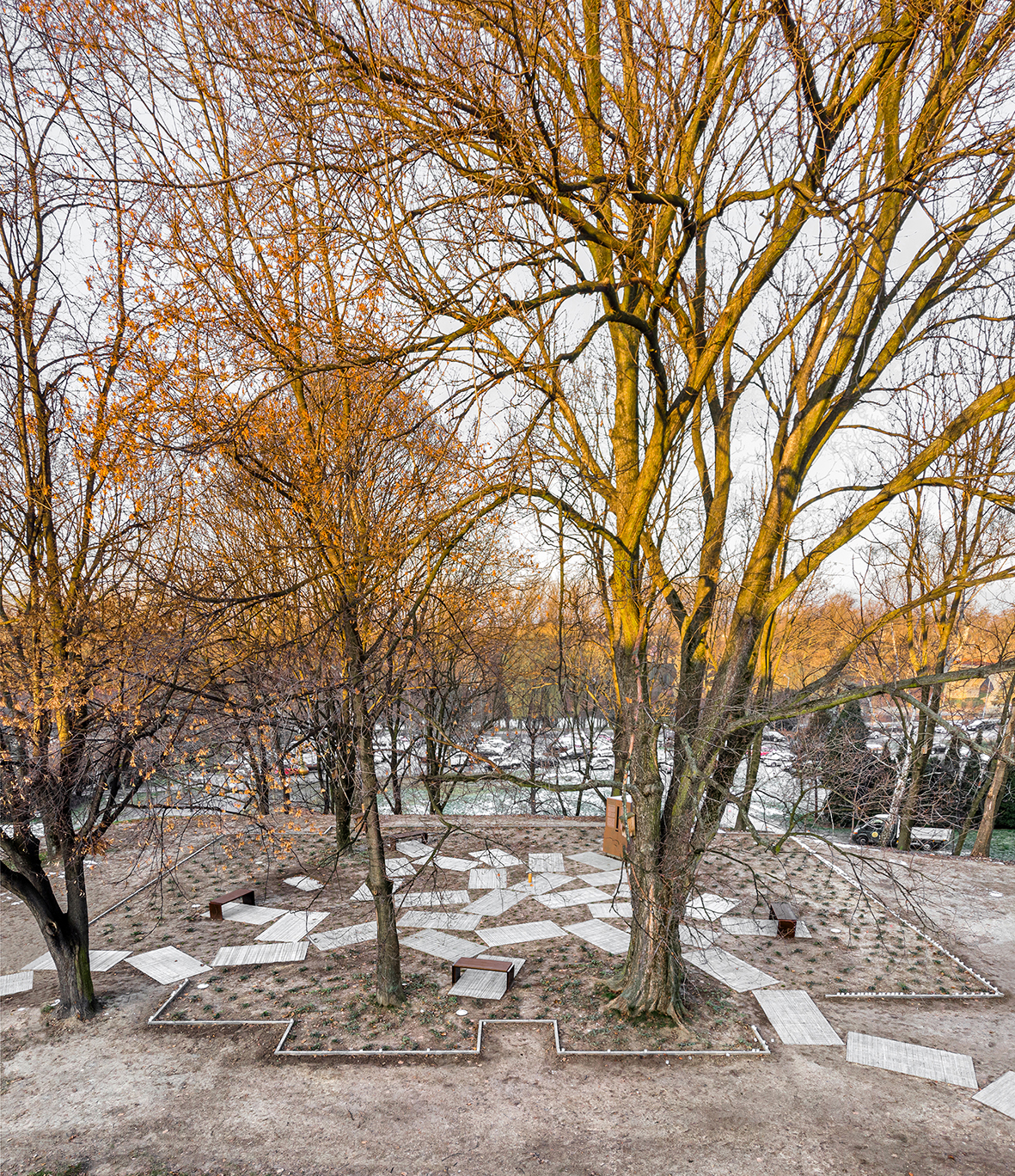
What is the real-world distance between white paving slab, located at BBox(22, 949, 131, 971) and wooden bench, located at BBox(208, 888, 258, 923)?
1.05 m

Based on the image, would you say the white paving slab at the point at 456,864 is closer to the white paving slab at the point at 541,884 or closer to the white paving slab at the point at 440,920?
the white paving slab at the point at 541,884

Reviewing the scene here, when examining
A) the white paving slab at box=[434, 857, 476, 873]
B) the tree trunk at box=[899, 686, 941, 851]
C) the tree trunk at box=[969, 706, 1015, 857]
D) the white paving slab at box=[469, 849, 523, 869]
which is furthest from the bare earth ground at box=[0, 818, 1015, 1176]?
the tree trunk at box=[969, 706, 1015, 857]

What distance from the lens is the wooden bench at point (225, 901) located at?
879cm

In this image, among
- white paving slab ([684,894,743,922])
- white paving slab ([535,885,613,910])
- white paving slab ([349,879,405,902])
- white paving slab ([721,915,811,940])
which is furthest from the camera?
white paving slab ([349,879,405,902])

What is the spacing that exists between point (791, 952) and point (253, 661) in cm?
692

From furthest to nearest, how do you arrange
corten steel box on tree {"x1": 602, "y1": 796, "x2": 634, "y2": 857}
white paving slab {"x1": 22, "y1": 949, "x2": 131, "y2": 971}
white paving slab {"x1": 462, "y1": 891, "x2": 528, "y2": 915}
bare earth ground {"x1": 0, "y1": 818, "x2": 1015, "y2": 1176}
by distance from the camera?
corten steel box on tree {"x1": 602, "y1": 796, "x2": 634, "y2": 857}, white paving slab {"x1": 462, "y1": 891, "x2": 528, "y2": 915}, white paving slab {"x1": 22, "y1": 949, "x2": 131, "y2": 971}, bare earth ground {"x1": 0, "y1": 818, "x2": 1015, "y2": 1176}

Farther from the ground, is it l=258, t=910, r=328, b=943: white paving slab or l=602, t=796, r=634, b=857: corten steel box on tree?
l=602, t=796, r=634, b=857: corten steel box on tree

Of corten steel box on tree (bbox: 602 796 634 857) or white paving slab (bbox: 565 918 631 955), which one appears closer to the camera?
white paving slab (bbox: 565 918 631 955)

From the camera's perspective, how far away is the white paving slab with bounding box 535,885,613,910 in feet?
30.1

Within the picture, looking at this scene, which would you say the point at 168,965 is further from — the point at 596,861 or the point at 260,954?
the point at 596,861

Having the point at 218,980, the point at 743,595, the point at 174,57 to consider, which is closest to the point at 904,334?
the point at 743,595

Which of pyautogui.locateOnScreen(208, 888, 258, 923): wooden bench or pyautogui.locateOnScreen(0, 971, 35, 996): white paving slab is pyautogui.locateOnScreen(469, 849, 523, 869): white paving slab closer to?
pyautogui.locateOnScreen(208, 888, 258, 923): wooden bench

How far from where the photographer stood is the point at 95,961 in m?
7.75

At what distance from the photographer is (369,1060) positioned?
600 centimetres
